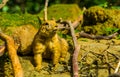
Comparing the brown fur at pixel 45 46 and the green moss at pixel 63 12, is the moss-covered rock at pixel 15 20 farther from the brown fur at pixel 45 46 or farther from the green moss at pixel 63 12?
the green moss at pixel 63 12

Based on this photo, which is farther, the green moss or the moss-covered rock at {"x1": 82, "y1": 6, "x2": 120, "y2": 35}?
the green moss

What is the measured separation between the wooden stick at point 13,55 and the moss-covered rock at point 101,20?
4.85 ft

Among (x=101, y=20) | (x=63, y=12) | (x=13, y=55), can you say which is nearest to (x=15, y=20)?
(x=101, y=20)

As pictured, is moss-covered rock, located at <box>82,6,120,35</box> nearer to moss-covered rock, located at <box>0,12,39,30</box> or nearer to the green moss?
moss-covered rock, located at <box>0,12,39,30</box>

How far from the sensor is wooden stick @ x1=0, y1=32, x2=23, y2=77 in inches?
173

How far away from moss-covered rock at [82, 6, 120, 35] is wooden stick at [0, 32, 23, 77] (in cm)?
148

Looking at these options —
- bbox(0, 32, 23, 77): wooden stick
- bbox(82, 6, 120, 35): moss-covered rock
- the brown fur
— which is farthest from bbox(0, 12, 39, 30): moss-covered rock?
the brown fur

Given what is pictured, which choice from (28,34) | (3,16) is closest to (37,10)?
(3,16)

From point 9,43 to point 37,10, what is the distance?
6.26 m

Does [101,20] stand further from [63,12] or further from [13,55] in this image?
[63,12]

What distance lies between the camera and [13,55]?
4.50m

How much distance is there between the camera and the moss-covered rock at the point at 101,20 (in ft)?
18.8

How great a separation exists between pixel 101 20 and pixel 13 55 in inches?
67.9

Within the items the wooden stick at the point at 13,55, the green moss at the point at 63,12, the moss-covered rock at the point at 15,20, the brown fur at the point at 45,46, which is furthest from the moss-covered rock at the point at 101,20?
the green moss at the point at 63,12
